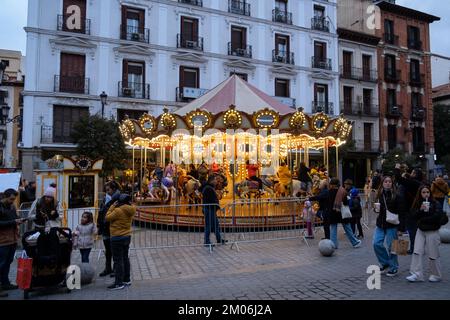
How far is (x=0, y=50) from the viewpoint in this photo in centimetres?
4784

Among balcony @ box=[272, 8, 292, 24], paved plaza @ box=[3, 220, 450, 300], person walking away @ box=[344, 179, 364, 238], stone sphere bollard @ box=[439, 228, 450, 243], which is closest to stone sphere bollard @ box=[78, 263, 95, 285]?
paved plaza @ box=[3, 220, 450, 300]

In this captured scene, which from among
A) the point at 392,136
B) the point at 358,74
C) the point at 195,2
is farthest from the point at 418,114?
the point at 195,2

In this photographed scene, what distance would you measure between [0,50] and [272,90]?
1465 inches

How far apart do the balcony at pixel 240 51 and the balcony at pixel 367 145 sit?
40.4ft

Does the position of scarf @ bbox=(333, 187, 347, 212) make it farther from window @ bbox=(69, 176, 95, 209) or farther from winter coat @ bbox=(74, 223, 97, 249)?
window @ bbox=(69, 176, 95, 209)

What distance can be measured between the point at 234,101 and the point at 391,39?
27481mm

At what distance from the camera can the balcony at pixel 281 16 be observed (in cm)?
3081

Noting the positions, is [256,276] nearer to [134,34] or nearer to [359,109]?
[134,34]

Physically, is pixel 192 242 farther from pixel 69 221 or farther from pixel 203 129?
pixel 203 129

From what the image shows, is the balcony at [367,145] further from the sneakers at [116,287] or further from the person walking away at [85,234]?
the sneakers at [116,287]

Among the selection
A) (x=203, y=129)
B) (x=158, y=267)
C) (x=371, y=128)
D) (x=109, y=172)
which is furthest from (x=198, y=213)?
(x=371, y=128)

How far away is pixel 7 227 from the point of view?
6.14 meters

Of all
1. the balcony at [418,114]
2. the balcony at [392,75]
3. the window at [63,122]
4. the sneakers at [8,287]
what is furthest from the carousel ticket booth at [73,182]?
the balcony at [418,114]

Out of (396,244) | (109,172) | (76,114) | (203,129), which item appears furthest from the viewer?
(76,114)
